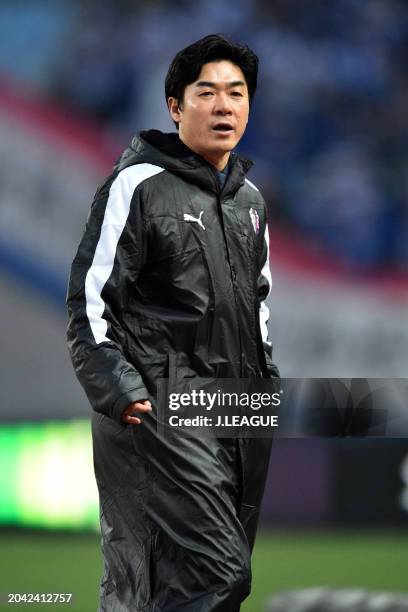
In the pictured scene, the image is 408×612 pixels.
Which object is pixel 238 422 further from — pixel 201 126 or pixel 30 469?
pixel 30 469

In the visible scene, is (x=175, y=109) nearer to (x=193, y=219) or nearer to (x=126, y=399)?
(x=193, y=219)

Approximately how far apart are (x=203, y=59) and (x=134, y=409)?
3.05 ft

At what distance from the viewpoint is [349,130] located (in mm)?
7324

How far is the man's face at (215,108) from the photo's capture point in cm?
357

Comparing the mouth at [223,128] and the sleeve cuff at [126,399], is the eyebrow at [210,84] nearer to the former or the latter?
the mouth at [223,128]

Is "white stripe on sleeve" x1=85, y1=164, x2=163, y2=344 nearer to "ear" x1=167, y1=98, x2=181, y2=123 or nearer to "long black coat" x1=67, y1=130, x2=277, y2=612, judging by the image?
"long black coat" x1=67, y1=130, x2=277, y2=612

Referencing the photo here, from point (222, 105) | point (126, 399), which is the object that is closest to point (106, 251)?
point (126, 399)

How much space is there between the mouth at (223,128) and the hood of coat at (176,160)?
89mm

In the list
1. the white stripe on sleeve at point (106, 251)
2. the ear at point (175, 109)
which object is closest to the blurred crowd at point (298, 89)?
the ear at point (175, 109)

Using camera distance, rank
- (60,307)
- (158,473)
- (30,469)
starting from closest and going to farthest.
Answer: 1. (158,473)
2. (30,469)
3. (60,307)

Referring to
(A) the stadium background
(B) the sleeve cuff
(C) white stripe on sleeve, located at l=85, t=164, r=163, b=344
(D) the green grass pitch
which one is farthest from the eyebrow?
(A) the stadium background

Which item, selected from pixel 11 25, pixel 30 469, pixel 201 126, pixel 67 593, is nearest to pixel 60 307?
pixel 30 469

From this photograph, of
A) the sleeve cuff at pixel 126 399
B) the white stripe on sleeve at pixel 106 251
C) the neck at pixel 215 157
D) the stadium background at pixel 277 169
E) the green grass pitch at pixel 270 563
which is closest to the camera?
the sleeve cuff at pixel 126 399

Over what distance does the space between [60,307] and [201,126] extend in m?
3.75
